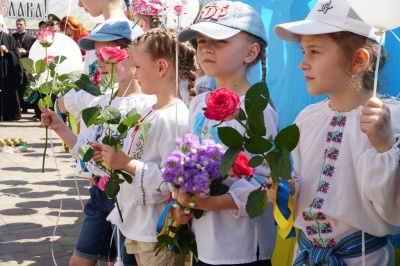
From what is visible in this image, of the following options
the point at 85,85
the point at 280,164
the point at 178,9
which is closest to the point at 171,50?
the point at 178,9

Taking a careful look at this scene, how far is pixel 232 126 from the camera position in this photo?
91.7 inches

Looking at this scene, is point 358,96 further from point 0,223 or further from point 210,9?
point 0,223

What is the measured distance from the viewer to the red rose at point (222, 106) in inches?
72.2

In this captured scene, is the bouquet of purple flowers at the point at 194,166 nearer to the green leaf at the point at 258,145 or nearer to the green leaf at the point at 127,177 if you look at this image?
the green leaf at the point at 258,145

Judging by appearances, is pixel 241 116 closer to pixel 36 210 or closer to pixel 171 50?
pixel 171 50

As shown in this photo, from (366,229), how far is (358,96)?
0.46 metres

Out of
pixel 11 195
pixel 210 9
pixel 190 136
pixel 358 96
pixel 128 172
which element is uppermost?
pixel 210 9

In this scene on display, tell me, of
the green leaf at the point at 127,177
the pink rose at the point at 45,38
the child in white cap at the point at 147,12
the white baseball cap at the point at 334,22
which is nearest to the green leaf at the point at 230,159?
the white baseball cap at the point at 334,22

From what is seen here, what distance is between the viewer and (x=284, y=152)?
176cm

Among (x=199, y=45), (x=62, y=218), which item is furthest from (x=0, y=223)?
(x=199, y=45)

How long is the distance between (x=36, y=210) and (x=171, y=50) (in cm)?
351

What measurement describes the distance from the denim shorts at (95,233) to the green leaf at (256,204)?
1.60m

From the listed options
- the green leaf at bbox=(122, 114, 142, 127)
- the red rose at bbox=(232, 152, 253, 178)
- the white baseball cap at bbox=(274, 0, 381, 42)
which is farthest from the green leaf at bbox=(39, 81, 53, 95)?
the white baseball cap at bbox=(274, 0, 381, 42)

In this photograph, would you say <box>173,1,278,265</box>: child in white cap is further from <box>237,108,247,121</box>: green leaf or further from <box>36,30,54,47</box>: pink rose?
<box>36,30,54,47</box>: pink rose
